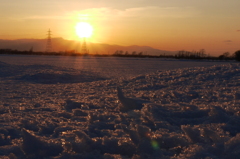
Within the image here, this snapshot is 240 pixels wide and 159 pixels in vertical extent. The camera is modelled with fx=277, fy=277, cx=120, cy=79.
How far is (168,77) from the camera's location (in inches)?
263

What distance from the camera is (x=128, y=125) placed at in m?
3.34

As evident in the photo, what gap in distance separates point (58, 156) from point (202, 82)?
4055mm

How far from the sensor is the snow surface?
2.59 metres

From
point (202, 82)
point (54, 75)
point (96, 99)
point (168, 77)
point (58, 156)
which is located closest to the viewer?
point (58, 156)

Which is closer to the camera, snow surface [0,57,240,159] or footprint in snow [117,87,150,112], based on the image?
snow surface [0,57,240,159]

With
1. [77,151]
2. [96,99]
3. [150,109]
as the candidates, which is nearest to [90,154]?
[77,151]

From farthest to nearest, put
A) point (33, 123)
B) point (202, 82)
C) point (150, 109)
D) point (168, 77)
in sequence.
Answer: point (168, 77) → point (202, 82) → point (150, 109) → point (33, 123)

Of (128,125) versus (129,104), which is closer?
(128,125)

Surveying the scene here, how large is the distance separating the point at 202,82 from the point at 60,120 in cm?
335

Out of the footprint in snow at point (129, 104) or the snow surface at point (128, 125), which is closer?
the snow surface at point (128, 125)

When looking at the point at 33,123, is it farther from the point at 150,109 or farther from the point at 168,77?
the point at 168,77

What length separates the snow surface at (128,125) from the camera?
2588 millimetres

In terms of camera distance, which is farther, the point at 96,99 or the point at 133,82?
the point at 133,82

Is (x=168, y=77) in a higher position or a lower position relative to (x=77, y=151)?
higher
